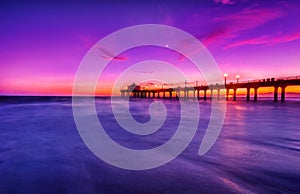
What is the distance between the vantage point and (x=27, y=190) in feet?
9.92

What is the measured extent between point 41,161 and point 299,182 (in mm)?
5255

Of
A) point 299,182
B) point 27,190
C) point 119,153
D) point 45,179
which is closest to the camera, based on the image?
point 27,190

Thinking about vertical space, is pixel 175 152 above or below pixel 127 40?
below

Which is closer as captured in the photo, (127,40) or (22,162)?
(22,162)

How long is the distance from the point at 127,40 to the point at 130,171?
2688 cm

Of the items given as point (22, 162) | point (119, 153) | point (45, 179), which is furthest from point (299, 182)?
point (22, 162)

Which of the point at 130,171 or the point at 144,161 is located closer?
the point at 130,171

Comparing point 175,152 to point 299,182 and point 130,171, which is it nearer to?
point 130,171

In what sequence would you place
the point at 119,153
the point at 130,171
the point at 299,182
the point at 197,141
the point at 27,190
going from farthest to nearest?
the point at 197,141 → the point at 119,153 → the point at 130,171 → the point at 299,182 → the point at 27,190

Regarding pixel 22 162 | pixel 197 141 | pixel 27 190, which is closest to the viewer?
pixel 27 190

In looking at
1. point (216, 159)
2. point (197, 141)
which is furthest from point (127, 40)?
point (216, 159)

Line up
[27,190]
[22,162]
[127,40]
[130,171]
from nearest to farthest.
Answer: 1. [27,190]
2. [130,171]
3. [22,162]
4. [127,40]

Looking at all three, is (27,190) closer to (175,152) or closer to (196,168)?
(196,168)

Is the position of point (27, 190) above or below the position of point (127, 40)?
below
